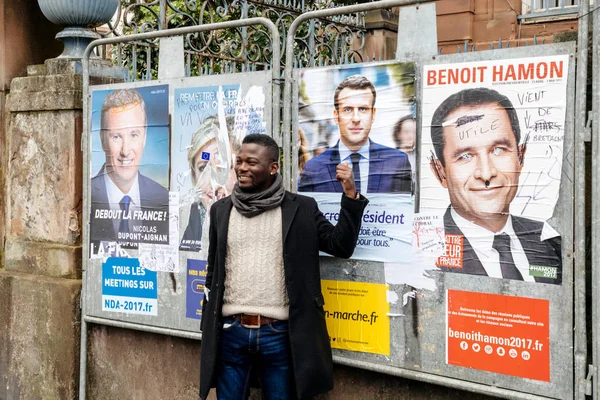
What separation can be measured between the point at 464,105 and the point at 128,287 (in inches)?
112

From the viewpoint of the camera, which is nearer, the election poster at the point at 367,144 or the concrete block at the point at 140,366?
the election poster at the point at 367,144

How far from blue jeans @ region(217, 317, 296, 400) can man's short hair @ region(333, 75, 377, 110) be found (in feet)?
4.28

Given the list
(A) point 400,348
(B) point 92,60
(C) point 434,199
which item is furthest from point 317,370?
(B) point 92,60

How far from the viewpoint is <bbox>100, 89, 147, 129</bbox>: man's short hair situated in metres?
5.66

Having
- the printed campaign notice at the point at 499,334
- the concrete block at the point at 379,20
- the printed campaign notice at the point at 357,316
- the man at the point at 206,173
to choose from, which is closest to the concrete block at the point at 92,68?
the man at the point at 206,173

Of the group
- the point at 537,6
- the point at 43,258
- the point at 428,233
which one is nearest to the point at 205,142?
the point at 428,233

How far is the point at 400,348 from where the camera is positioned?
4.46 metres

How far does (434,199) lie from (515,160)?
0.50 meters

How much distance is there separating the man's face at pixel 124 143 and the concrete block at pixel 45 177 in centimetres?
46

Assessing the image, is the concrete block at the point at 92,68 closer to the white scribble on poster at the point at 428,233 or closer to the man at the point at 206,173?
the man at the point at 206,173

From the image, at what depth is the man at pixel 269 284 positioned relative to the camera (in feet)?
14.1

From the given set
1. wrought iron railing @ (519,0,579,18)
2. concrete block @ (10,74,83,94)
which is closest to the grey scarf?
concrete block @ (10,74,83,94)

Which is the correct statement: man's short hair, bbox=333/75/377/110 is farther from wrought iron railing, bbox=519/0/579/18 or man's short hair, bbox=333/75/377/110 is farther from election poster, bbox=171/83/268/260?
wrought iron railing, bbox=519/0/579/18

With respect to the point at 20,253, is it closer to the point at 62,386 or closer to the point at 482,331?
the point at 62,386
